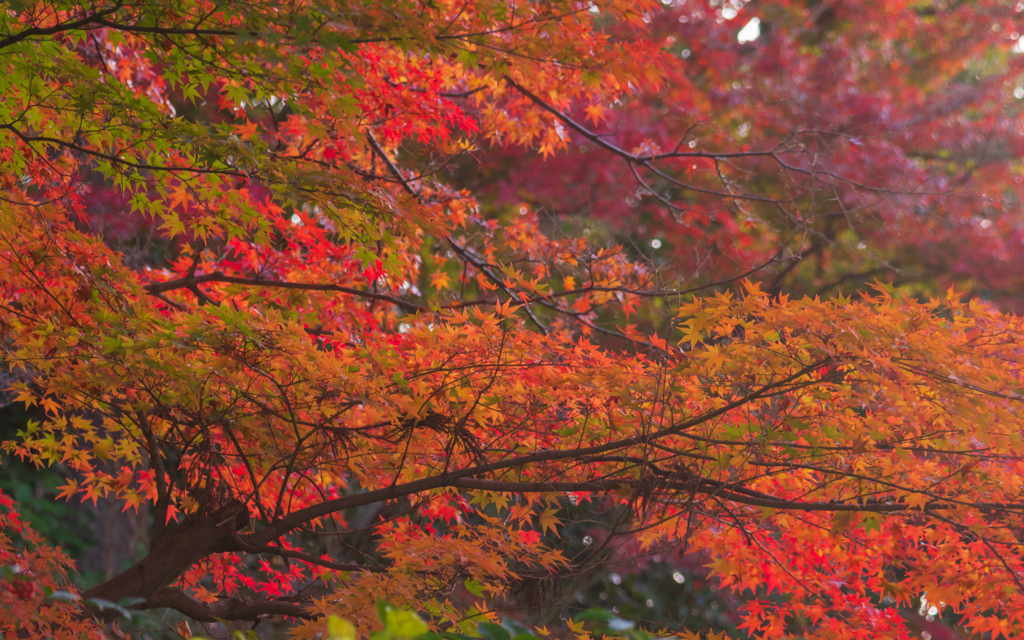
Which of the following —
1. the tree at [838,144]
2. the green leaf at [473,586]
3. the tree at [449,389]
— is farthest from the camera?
the tree at [838,144]

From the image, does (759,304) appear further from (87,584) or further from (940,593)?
(87,584)

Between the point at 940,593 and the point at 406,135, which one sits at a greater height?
the point at 406,135

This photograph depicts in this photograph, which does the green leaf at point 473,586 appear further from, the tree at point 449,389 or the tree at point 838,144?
the tree at point 838,144

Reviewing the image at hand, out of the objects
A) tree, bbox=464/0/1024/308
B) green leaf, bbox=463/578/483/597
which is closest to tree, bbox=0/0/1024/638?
green leaf, bbox=463/578/483/597

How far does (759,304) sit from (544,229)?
26.0 ft

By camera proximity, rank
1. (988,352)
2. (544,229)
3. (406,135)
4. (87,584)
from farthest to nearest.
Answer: (544,229), (87,584), (406,135), (988,352)

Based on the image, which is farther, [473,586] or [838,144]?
[838,144]

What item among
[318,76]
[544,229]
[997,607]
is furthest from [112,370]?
[544,229]

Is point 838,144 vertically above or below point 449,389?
above

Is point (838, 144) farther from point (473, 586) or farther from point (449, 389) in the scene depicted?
point (473, 586)

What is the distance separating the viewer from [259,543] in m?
3.47

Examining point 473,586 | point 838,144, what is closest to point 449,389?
point 473,586

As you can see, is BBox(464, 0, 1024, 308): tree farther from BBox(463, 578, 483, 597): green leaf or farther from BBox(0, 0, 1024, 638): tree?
BBox(463, 578, 483, 597): green leaf

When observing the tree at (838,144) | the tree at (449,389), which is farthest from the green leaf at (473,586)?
the tree at (838,144)
